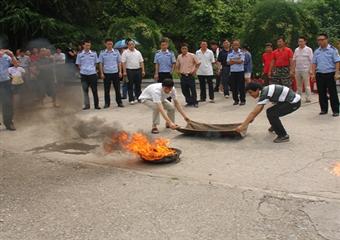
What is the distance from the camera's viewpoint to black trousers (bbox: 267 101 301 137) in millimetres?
8898

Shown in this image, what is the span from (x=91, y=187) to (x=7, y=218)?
53.5 inches

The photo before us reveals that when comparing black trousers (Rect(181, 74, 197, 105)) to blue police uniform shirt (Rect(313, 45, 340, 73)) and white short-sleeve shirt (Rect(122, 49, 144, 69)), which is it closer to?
white short-sleeve shirt (Rect(122, 49, 144, 69))

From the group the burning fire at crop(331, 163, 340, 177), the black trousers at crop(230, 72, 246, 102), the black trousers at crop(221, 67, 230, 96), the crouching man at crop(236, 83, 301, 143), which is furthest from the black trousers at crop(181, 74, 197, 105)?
the burning fire at crop(331, 163, 340, 177)

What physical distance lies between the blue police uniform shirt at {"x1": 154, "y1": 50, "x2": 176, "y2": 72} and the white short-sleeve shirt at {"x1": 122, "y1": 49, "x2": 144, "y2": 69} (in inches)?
27.9

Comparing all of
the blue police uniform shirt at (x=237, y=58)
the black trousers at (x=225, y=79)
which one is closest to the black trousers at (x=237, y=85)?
the blue police uniform shirt at (x=237, y=58)

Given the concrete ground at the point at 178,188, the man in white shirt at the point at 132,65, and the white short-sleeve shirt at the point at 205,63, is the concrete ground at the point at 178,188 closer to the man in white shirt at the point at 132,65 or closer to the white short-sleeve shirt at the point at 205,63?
the white short-sleeve shirt at the point at 205,63

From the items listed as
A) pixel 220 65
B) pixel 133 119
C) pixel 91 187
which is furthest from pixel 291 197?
pixel 220 65

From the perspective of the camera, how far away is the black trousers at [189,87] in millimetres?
13180

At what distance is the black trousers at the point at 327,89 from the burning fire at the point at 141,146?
448 cm

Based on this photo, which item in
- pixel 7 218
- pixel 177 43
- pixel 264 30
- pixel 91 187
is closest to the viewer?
pixel 7 218

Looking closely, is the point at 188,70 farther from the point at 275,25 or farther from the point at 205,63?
the point at 275,25

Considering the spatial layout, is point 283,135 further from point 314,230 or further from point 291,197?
point 314,230

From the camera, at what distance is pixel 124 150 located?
28.3ft

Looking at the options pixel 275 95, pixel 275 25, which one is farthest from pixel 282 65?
pixel 275 95
